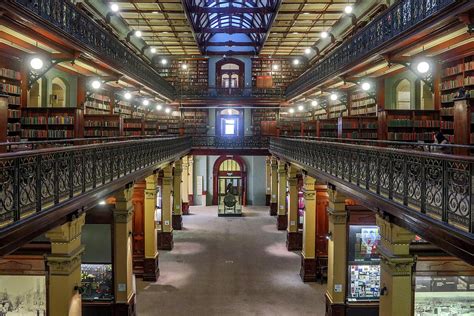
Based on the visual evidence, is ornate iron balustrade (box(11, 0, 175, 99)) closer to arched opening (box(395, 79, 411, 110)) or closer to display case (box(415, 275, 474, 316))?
display case (box(415, 275, 474, 316))

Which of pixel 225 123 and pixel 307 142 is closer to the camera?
pixel 307 142

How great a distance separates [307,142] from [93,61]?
5.22 meters

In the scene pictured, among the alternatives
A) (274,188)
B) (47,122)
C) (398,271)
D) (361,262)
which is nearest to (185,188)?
(274,188)

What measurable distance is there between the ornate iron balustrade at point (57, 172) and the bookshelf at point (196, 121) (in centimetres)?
1489

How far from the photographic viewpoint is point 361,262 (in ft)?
31.7

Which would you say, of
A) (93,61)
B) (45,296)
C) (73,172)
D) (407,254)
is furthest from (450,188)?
(93,61)

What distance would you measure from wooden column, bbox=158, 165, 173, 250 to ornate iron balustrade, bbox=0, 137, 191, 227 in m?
5.70

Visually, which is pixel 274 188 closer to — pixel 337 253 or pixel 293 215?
pixel 293 215

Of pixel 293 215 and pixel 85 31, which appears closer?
pixel 85 31

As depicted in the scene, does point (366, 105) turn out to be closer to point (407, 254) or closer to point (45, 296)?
point (407, 254)

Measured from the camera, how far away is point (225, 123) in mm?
25125

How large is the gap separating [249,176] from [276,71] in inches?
246

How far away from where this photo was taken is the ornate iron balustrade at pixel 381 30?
23.5 ft

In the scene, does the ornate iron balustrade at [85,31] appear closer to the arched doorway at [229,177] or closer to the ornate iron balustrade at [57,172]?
the ornate iron balustrade at [57,172]
